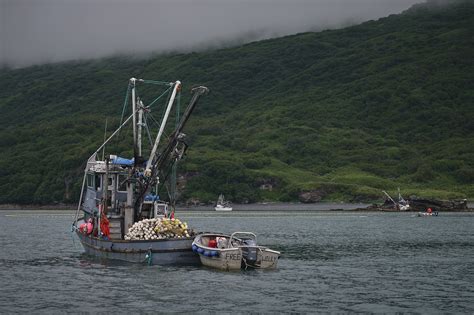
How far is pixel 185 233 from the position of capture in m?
Answer: 63.1

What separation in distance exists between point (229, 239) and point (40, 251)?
31.9 meters

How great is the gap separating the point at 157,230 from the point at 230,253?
707 cm

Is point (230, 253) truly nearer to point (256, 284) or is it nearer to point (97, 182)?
point (256, 284)

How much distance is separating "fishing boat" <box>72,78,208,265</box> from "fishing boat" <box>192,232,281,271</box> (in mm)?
1481

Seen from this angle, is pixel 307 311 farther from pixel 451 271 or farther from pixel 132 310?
pixel 451 271

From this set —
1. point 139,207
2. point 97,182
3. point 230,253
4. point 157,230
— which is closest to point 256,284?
point 230,253

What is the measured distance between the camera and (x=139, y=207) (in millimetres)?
67500

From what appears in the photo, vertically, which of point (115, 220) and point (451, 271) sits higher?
point (115, 220)

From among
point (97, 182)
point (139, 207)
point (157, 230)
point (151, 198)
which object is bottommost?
point (157, 230)

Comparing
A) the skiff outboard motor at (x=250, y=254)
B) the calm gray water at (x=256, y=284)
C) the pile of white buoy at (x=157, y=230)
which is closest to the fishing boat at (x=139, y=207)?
the pile of white buoy at (x=157, y=230)

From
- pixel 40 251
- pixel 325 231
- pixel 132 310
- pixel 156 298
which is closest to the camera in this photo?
pixel 132 310

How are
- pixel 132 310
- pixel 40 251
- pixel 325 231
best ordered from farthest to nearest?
pixel 325 231, pixel 40 251, pixel 132 310

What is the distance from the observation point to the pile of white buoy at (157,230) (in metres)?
62.3

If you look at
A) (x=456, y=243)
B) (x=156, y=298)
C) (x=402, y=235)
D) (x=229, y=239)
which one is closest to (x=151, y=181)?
(x=229, y=239)
